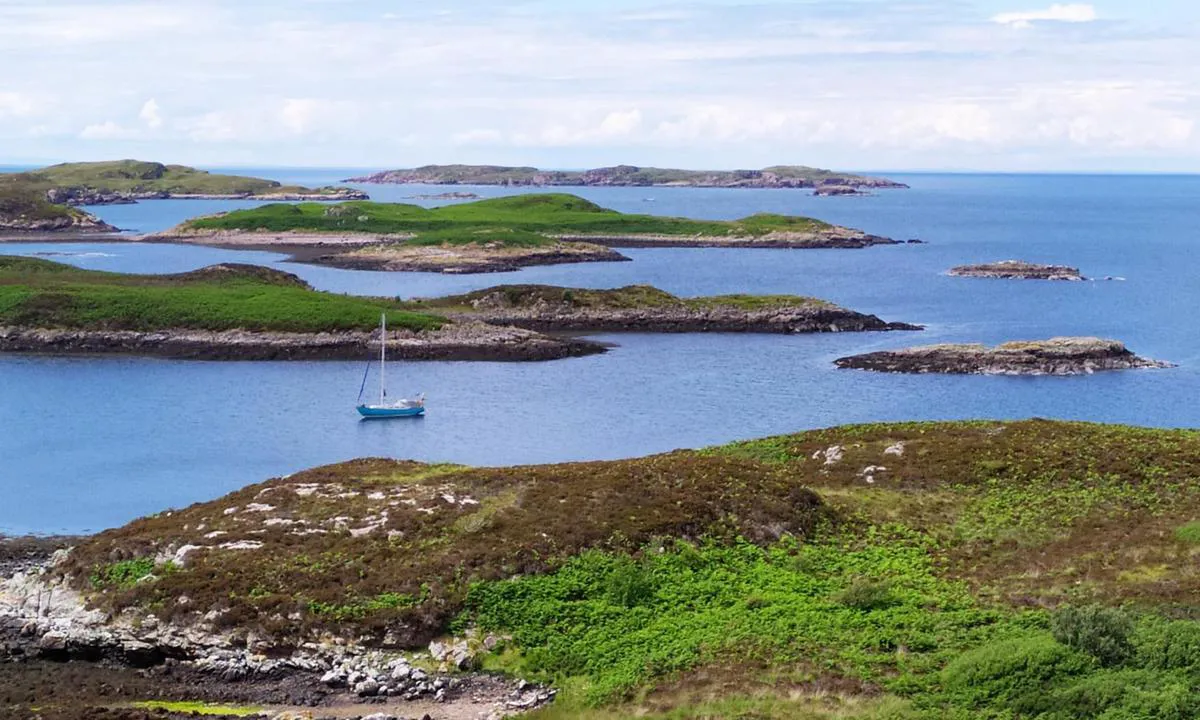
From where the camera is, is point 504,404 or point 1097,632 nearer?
point 1097,632

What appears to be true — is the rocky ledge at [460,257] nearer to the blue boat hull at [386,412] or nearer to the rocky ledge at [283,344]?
the rocky ledge at [283,344]

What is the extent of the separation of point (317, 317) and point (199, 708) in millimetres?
79356

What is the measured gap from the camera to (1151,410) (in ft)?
264

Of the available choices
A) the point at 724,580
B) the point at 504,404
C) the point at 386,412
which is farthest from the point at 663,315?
the point at 724,580

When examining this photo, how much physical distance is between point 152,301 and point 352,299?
17441 mm

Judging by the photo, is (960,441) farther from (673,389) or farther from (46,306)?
(46,306)

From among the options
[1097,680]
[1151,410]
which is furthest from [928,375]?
[1097,680]

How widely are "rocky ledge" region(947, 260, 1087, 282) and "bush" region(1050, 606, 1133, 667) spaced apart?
145m

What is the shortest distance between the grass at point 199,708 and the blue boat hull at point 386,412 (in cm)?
4925

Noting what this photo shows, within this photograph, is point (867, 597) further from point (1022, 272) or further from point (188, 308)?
point (1022, 272)

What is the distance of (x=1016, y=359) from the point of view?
3681 inches

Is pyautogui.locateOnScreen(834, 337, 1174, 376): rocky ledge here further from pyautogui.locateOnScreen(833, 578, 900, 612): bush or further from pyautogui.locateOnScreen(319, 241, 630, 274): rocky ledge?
pyautogui.locateOnScreen(319, 241, 630, 274): rocky ledge

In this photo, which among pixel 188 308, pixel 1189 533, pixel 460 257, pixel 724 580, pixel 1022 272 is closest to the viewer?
pixel 724 580

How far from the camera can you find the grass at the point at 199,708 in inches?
1028
